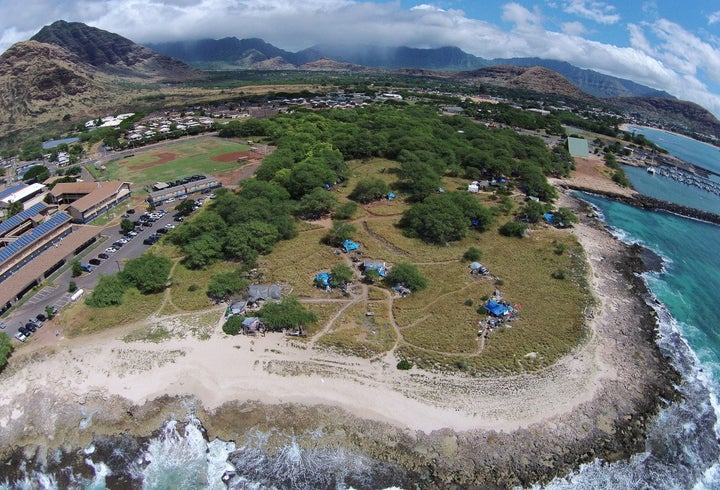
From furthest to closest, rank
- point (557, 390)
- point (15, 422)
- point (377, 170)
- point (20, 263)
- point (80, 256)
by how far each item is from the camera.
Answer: point (377, 170) → point (80, 256) → point (20, 263) → point (557, 390) → point (15, 422)

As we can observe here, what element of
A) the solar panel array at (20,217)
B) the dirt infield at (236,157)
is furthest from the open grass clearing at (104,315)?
the dirt infield at (236,157)

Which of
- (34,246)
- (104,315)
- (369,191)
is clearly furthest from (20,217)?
(369,191)

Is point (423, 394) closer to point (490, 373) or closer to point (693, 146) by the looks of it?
point (490, 373)

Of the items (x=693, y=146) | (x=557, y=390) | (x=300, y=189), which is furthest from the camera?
(x=693, y=146)

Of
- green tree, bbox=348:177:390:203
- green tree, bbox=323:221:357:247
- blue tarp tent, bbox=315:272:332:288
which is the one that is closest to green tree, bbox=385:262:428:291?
blue tarp tent, bbox=315:272:332:288

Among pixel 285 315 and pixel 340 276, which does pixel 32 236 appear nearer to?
pixel 285 315

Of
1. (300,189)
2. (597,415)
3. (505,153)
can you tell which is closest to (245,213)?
(300,189)

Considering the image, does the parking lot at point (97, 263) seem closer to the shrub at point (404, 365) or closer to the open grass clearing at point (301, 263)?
the open grass clearing at point (301, 263)
